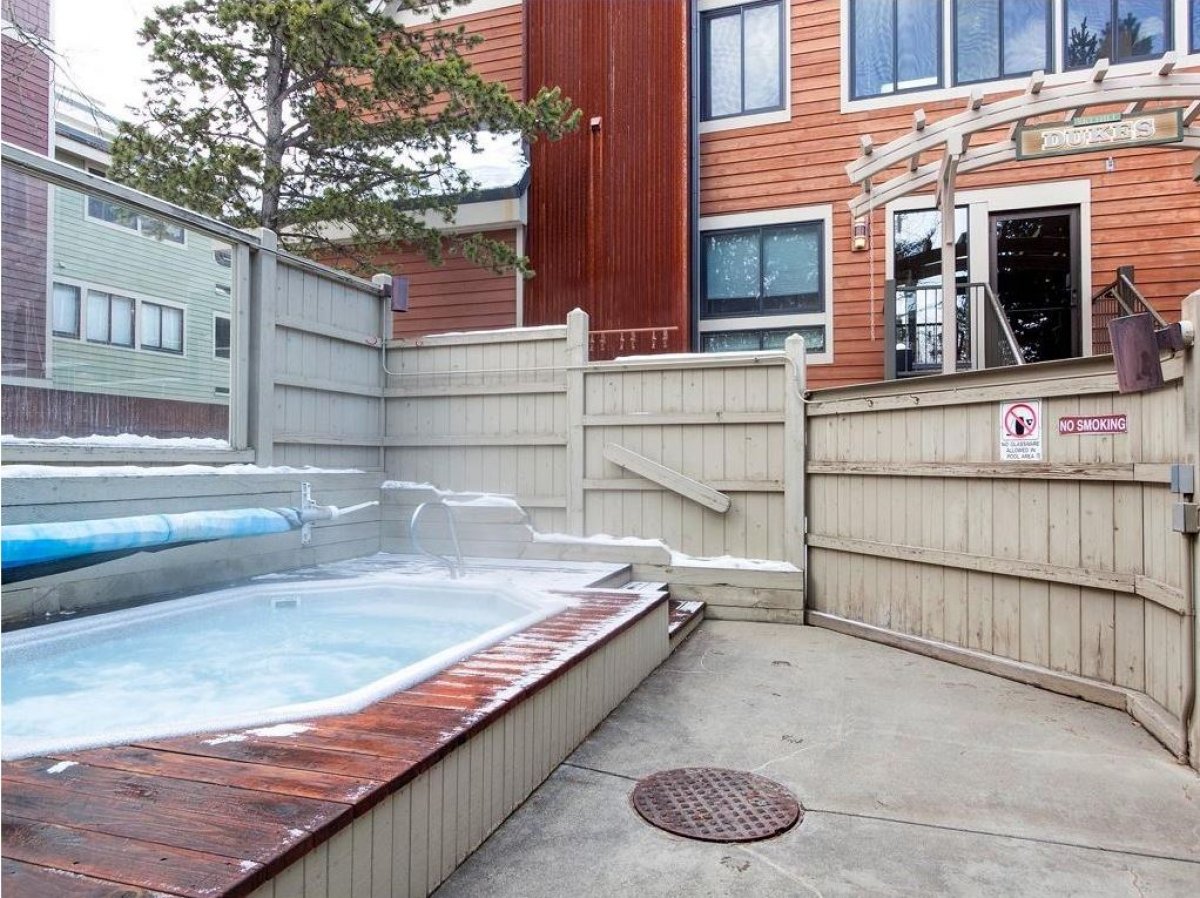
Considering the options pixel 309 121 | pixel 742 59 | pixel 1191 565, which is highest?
pixel 742 59

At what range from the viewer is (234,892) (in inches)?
51.0

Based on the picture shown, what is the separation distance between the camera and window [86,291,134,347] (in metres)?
3.80

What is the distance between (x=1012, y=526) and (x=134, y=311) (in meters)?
4.99

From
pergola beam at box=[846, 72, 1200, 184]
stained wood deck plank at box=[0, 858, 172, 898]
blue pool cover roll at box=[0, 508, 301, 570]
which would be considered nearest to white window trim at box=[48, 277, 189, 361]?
blue pool cover roll at box=[0, 508, 301, 570]

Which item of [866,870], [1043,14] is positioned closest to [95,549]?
[866,870]

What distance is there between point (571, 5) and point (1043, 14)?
476 cm

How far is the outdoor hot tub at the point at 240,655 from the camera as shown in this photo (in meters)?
2.55

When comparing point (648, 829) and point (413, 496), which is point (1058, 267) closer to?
point (413, 496)

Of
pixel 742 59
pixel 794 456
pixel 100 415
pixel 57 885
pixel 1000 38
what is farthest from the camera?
→ pixel 742 59

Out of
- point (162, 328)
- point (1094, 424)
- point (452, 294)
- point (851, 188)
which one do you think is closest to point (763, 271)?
point (851, 188)

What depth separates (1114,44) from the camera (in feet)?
22.4

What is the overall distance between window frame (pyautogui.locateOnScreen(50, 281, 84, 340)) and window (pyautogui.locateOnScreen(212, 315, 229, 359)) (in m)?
0.93

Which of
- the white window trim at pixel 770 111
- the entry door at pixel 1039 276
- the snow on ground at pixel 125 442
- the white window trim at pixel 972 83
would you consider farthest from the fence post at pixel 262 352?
the entry door at pixel 1039 276

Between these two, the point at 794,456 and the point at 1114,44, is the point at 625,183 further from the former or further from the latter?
the point at 1114,44
